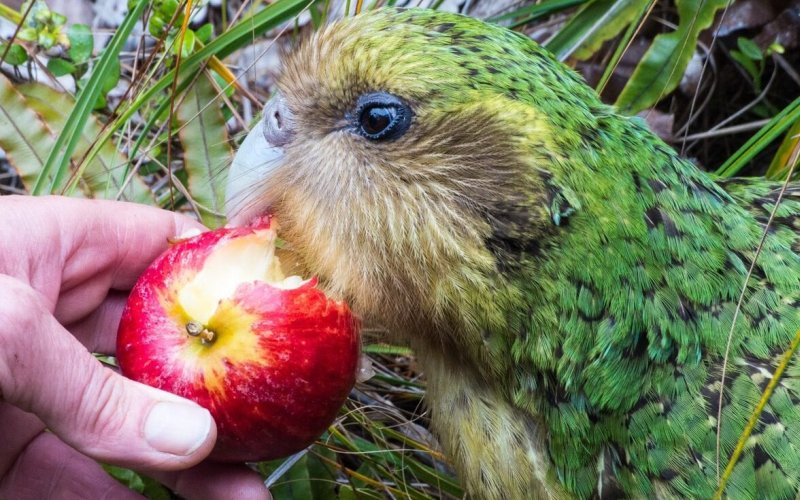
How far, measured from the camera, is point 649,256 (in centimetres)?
147

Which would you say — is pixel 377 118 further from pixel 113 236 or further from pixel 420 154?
pixel 113 236

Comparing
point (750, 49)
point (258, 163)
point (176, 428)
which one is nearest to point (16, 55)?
point (258, 163)

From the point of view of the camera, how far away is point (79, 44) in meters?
2.57

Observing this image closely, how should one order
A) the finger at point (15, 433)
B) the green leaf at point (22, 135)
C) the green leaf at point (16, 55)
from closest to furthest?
the finger at point (15, 433) → the green leaf at point (22, 135) → the green leaf at point (16, 55)

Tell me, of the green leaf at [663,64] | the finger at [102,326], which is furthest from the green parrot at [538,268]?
the green leaf at [663,64]

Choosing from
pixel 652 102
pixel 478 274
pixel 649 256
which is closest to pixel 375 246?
pixel 478 274

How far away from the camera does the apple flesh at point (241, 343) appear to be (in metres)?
1.37

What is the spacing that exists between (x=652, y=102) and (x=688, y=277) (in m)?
1.00

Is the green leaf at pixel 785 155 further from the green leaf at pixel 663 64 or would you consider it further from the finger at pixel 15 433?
the finger at pixel 15 433

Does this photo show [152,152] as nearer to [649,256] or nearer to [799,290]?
[649,256]

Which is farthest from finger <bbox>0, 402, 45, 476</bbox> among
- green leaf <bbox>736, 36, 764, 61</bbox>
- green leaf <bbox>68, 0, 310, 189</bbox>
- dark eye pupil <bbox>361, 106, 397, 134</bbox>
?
green leaf <bbox>736, 36, 764, 61</bbox>

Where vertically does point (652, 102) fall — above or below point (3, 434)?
above

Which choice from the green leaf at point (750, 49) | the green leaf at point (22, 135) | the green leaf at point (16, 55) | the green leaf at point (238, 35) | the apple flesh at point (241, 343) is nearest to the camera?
the apple flesh at point (241, 343)

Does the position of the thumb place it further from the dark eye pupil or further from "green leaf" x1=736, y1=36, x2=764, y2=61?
"green leaf" x1=736, y1=36, x2=764, y2=61
